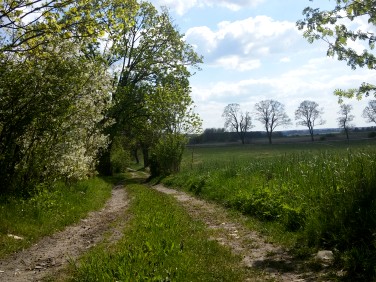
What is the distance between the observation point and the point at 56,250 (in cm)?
836

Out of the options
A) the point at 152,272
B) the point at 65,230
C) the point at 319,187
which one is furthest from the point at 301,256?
the point at 65,230

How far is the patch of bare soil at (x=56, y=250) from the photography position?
6789 mm

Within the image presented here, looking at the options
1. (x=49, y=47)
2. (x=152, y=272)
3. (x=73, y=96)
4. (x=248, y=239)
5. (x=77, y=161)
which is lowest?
(x=248, y=239)

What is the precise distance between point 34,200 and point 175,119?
2392cm

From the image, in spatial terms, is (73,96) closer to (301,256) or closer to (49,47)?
(49,47)

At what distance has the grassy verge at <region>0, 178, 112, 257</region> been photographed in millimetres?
8758

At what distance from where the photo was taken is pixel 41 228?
9.88 m

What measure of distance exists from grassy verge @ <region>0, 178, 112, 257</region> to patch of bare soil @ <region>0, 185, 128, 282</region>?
0.28 metres

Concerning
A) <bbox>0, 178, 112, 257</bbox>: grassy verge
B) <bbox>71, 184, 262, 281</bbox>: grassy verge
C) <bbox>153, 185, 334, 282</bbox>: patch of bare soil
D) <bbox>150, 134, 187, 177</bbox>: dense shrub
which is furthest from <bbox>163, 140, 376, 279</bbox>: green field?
<bbox>150, 134, 187, 177</bbox>: dense shrub

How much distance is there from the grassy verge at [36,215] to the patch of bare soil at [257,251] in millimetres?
4114

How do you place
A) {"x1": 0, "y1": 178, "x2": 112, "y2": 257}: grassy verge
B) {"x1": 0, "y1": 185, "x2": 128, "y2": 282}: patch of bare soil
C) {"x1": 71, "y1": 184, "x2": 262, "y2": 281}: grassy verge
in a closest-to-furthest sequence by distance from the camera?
1. {"x1": 71, "y1": 184, "x2": 262, "y2": 281}: grassy verge
2. {"x1": 0, "y1": 185, "x2": 128, "y2": 282}: patch of bare soil
3. {"x1": 0, "y1": 178, "x2": 112, "y2": 257}: grassy verge

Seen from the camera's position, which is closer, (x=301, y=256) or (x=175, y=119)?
(x=301, y=256)

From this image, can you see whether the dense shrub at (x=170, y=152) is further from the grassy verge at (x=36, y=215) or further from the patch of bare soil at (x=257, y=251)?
the patch of bare soil at (x=257, y=251)

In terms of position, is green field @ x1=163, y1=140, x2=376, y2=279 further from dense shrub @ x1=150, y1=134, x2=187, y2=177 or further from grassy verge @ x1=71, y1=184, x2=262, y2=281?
dense shrub @ x1=150, y1=134, x2=187, y2=177
